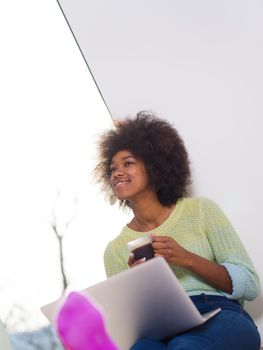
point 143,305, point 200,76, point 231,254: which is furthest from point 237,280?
→ point 200,76

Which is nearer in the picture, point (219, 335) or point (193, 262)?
point (219, 335)

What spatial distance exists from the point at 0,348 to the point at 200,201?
78 cm

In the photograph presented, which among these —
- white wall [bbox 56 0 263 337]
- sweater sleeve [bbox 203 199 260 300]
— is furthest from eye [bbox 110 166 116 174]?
sweater sleeve [bbox 203 199 260 300]

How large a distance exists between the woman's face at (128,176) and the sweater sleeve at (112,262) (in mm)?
160

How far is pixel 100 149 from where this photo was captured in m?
1.58

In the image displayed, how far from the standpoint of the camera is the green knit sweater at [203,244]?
1233mm

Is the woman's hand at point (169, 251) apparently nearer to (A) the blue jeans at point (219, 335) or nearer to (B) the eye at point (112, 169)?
(A) the blue jeans at point (219, 335)

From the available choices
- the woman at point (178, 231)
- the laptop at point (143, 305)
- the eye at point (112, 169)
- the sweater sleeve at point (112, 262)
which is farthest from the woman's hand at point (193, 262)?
the eye at point (112, 169)

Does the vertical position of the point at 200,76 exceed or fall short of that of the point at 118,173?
it exceeds it

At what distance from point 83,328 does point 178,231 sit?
44cm

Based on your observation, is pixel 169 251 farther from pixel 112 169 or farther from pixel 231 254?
pixel 112 169

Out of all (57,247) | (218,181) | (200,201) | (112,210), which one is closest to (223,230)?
(200,201)

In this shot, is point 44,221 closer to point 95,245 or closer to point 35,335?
point 95,245

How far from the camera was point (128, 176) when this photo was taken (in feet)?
4.68
